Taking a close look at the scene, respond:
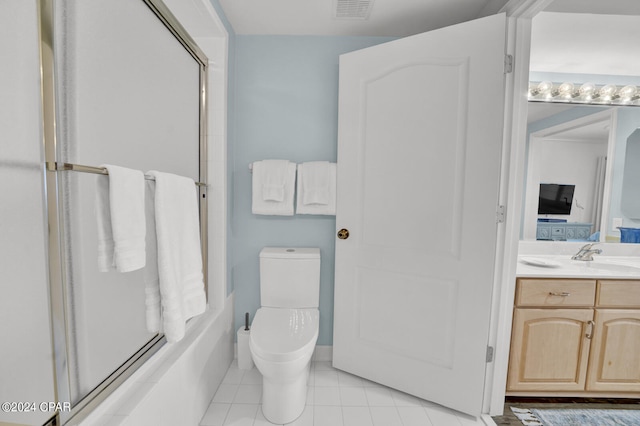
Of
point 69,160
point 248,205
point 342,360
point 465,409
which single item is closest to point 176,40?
point 69,160

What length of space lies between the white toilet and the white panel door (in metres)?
0.22

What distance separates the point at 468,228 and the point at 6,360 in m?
1.67

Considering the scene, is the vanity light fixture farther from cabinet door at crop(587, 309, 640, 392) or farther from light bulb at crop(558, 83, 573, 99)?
cabinet door at crop(587, 309, 640, 392)

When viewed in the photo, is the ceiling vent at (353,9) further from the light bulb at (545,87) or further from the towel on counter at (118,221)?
the towel on counter at (118,221)

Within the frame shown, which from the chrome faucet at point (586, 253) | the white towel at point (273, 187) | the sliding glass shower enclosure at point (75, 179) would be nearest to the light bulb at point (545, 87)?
the chrome faucet at point (586, 253)

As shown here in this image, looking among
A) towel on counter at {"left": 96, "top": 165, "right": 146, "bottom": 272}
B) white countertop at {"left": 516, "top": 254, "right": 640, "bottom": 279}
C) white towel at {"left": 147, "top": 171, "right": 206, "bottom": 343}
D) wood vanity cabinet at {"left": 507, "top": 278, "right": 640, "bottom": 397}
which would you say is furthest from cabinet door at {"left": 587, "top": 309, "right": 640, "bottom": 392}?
towel on counter at {"left": 96, "top": 165, "right": 146, "bottom": 272}

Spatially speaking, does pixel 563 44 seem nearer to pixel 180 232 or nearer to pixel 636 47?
pixel 636 47

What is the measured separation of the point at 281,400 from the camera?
1.35 m

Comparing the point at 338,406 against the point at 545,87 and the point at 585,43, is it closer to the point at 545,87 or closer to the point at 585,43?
the point at 545,87

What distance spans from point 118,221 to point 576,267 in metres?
2.33

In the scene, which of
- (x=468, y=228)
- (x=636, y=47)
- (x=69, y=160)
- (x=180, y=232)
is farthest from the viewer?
(x=636, y=47)

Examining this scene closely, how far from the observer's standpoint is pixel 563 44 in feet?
5.38

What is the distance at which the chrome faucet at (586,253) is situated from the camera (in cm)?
179

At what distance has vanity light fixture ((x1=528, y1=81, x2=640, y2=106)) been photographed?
1.83 meters
